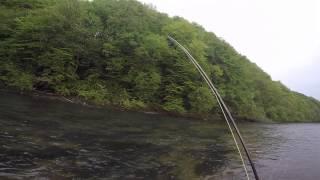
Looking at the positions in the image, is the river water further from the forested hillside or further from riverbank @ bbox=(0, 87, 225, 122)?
the forested hillside

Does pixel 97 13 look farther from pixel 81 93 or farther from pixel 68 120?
pixel 68 120

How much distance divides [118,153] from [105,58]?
121 feet

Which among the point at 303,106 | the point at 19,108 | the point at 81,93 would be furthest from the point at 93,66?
the point at 303,106

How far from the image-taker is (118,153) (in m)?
19.0

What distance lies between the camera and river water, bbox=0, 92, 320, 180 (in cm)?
1509

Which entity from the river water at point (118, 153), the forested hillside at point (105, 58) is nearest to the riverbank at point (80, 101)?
the forested hillside at point (105, 58)

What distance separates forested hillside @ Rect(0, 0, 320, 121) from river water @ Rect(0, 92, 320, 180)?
66.9ft

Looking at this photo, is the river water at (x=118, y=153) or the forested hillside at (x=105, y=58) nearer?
the river water at (x=118, y=153)

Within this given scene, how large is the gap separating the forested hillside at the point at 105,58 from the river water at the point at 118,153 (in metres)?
20.4

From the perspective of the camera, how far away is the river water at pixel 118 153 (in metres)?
15.1

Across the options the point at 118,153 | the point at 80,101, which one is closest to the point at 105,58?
the point at 80,101

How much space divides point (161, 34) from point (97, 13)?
1059cm

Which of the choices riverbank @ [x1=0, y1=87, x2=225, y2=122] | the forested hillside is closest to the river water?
riverbank @ [x1=0, y1=87, x2=225, y2=122]

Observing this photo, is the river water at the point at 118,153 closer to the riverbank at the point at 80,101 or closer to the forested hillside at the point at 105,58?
the riverbank at the point at 80,101
